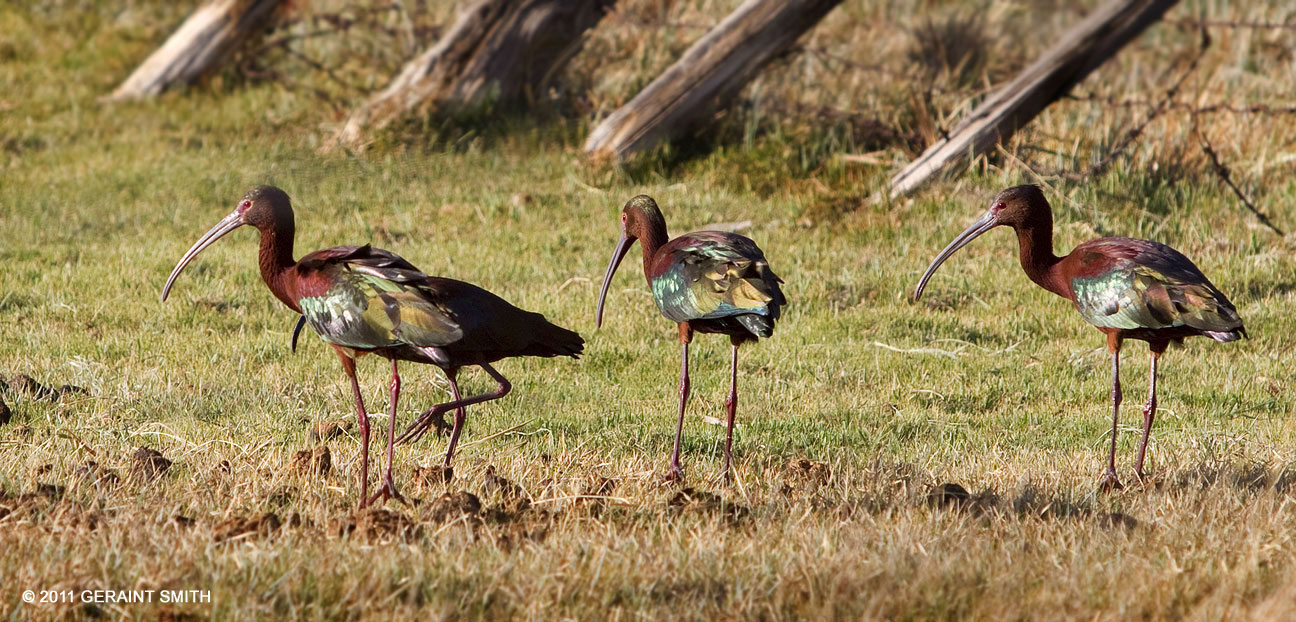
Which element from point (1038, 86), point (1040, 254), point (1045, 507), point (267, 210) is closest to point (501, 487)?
point (267, 210)

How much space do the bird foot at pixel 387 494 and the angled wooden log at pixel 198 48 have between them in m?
8.50

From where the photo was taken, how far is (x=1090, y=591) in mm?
4156

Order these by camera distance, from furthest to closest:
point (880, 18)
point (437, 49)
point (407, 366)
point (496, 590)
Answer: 1. point (880, 18)
2. point (437, 49)
3. point (407, 366)
4. point (496, 590)

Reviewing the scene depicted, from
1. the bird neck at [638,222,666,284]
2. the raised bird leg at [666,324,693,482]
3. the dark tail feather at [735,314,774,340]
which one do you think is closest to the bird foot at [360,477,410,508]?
the raised bird leg at [666,324,693,482]

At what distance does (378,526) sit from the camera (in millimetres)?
4480

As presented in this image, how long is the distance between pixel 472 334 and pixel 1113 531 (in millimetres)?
2218

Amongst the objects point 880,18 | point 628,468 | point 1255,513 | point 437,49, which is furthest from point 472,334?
point 880,18

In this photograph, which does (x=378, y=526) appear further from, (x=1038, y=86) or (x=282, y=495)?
(x=1038, y=86)

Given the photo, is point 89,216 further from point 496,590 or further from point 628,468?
point 496,590

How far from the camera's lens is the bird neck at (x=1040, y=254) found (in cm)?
566

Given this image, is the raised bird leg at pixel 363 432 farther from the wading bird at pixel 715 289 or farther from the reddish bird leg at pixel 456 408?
the wading bird at pixel 715 289

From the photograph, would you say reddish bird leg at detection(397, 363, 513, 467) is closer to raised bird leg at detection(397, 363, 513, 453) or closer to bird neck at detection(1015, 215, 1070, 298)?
raised bird leg at detection(397, 363, 513, 453)

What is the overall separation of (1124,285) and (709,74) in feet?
19.0

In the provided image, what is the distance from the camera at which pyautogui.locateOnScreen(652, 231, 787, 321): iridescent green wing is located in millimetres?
5211
